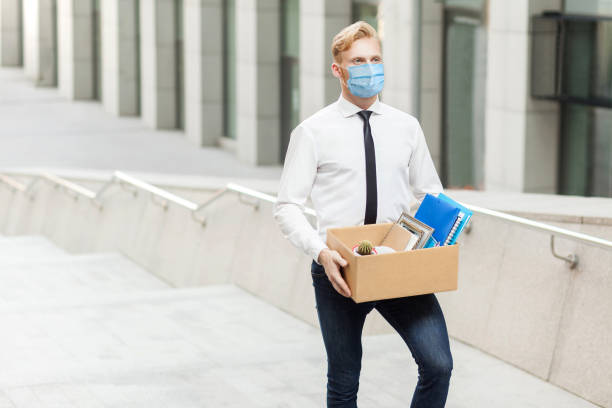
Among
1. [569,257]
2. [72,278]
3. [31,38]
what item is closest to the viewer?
[569,257]

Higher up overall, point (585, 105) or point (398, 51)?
point (398, 51)

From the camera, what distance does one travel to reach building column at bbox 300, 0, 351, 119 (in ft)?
72.5

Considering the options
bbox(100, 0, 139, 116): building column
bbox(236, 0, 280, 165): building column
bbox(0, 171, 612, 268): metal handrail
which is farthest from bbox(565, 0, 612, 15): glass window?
bbox(100, 0, 139, 116): building column

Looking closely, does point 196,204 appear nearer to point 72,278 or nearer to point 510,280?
point 72,278

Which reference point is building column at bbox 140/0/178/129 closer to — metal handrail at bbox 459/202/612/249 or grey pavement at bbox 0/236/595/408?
grey pavement at bbox 0/236/595/408

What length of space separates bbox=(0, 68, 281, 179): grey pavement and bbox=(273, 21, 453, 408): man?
19336 millimetres

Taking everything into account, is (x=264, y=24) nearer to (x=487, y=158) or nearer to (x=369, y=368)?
(x=487, y=158)

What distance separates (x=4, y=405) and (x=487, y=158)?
40.4 ft

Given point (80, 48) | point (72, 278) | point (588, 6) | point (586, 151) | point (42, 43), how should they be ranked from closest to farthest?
point (72, 278), point (588, 6), point (586, 151), point (80, 48), point (42, 43)

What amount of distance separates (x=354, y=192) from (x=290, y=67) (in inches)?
826

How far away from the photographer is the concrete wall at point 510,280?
6.54 metres

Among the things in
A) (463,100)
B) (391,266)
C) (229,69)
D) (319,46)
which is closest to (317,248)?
(391,266)

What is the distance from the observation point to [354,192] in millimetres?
4617

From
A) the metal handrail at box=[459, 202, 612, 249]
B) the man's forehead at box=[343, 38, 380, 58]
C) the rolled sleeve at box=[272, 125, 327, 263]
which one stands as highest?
the man's forehead at box=[343, 38, 380, 58]
